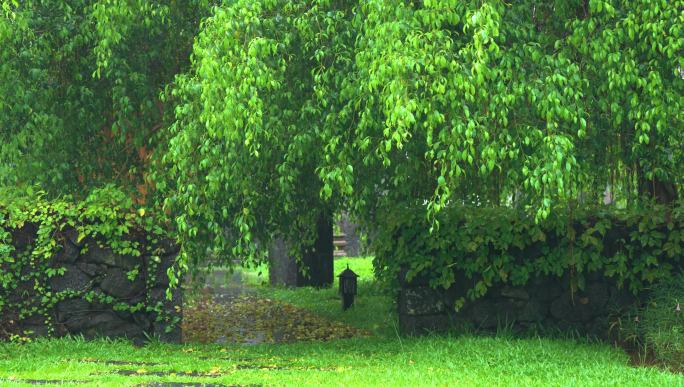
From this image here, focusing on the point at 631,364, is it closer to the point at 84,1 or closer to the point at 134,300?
the point at 134,300

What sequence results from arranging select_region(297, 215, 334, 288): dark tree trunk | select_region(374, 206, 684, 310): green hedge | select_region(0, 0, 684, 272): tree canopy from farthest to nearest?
select_region(297, 215, 334, 288): dark tree trunk
select_region(374, 206, 684, 310): green hedge
select_region(0, 0, 684, 272): tree canopy

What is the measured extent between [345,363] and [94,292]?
347 cm

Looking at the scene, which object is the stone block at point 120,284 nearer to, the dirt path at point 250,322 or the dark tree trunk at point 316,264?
the dirt path at point 250,322

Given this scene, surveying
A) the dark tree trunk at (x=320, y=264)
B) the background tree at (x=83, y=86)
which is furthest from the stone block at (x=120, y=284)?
the dark tree trunk at (x=320, y=264)

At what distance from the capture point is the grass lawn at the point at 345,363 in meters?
8.73

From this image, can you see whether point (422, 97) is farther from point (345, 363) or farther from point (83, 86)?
point (83, 86)

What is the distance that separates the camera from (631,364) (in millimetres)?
10195

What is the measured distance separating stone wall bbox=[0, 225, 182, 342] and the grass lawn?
29 centimetres

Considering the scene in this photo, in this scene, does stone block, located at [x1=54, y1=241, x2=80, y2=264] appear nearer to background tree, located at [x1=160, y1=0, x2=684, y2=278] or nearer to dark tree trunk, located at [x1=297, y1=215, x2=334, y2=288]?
background tree, located at [x1=160, y1=0, x2=684, y2=278]

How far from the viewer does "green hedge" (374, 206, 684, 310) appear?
11023mm

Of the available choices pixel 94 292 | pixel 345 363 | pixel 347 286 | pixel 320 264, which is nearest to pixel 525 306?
pixel 345 363

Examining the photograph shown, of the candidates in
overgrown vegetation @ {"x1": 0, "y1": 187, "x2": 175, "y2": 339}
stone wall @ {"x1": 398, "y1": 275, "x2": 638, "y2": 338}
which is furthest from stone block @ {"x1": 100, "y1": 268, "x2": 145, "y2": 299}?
stone wall @ {"x1": 398, "y1": 275, "x2": 638, "y2": 338}

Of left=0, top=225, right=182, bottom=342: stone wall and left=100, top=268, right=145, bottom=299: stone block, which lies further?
left=100, top=268, right=145, bottom=299: stone block

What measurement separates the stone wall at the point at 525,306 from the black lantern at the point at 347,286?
164 inches
